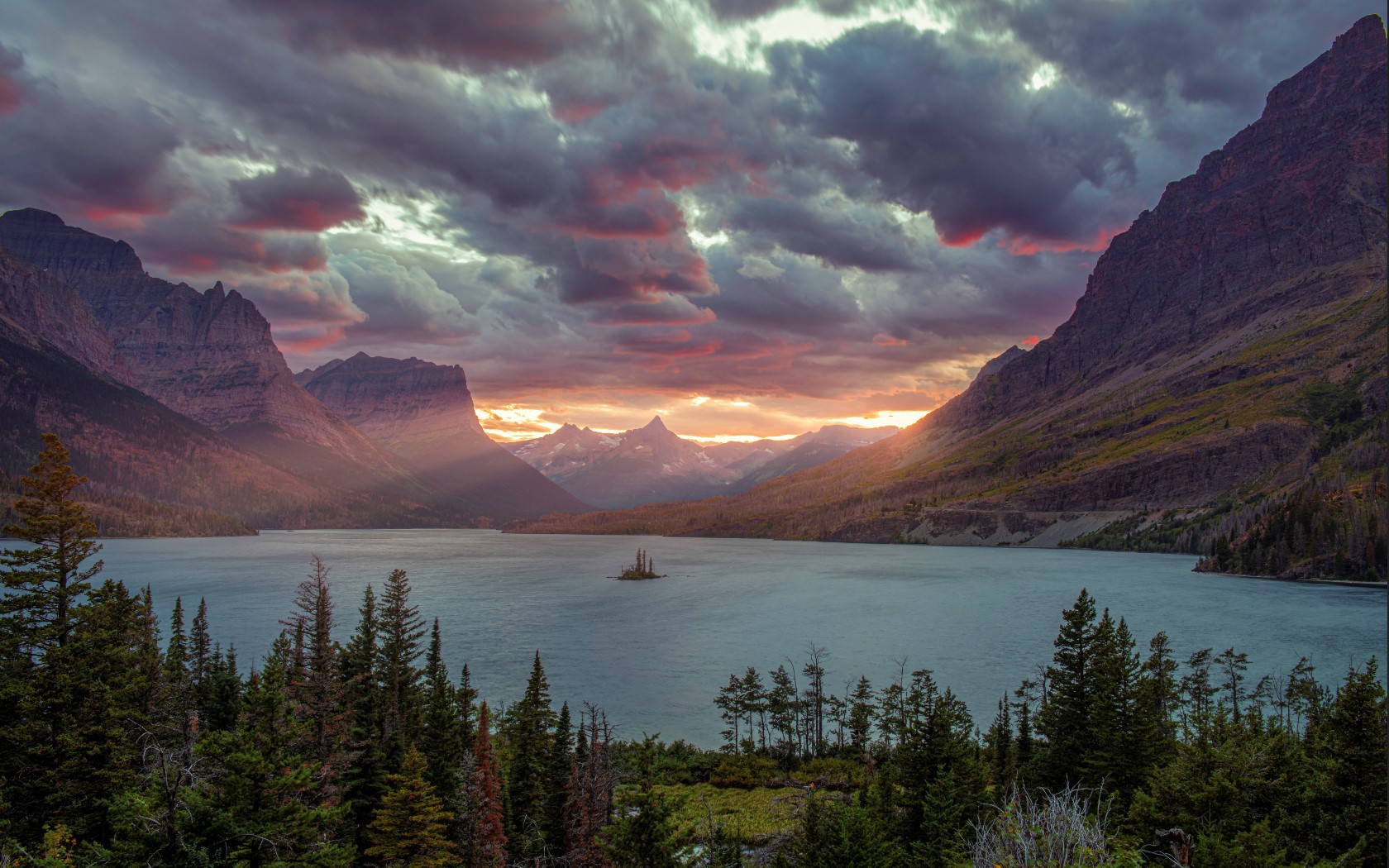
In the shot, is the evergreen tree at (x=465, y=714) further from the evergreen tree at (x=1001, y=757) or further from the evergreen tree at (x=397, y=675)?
the evergreen tree at (x=1001, y=757)

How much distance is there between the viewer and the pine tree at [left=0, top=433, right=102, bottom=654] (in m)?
34.9

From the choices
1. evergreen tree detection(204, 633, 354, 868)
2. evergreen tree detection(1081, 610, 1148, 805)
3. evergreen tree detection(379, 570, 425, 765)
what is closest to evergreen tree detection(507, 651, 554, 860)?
evergreen tree detection(379, 570, 425, 765)

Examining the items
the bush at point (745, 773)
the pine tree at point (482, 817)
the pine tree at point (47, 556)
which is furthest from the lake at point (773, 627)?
the pine tree at point (47, 556)

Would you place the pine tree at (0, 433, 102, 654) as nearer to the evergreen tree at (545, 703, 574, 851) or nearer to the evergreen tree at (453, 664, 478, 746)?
the evergreen tree at (453, 664, 478, 746)

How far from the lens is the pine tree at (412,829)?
3216 cm

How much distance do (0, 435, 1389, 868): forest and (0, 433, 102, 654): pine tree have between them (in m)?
0.14

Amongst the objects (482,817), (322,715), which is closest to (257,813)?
(322,715)

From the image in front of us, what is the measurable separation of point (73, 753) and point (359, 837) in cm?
1475

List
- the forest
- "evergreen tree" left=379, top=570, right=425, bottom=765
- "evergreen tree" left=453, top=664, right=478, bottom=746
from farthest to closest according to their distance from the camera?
"evergreen tree" left=453, top=664, right=478, bottom=746 → "evergreen tree" left=379, top=570, right=425, bottom=765 → the forest

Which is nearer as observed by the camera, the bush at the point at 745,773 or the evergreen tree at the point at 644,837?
the evergreen tree at the point at 644,837

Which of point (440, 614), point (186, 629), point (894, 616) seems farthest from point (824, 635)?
point (186, 629)

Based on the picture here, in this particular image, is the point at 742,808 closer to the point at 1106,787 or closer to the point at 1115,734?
the point at 1106,787

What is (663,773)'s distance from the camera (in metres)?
62.8

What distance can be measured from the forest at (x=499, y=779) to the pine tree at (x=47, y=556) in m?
0.14
